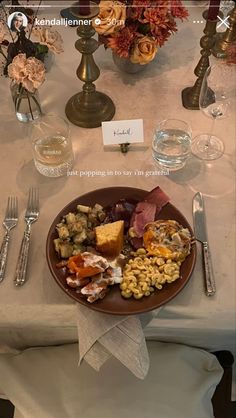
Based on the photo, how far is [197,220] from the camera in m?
0.95

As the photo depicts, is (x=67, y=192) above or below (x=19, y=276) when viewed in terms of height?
above

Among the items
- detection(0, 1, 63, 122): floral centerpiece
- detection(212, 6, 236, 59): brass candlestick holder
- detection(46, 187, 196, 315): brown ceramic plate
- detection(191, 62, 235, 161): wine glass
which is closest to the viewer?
detection(46, 187, 196, 315): brown ceramic plate

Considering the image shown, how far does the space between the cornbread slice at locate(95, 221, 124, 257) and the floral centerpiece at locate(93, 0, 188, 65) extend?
49 cm

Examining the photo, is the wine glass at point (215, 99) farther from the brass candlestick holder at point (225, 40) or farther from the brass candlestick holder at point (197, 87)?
the brass candlestick holder at point (225, 40)

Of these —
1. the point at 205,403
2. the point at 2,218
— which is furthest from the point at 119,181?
the point at 205,403

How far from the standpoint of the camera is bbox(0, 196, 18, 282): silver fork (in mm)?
879

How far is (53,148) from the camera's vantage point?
1.04m

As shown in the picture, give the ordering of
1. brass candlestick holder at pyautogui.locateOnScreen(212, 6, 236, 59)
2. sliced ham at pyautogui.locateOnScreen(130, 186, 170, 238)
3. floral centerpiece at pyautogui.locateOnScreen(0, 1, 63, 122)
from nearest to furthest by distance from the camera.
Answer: sliced ham at pyautogui.locateOnScreen(130, 186, 170, 238), floral centerpiece at pyautogui.locateOnScreen(0, 1, 63, 122), brass candlestick holder at pyautogui.locateOnScreen(212, 6, 236, 59)

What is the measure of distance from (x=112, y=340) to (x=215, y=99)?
65cm

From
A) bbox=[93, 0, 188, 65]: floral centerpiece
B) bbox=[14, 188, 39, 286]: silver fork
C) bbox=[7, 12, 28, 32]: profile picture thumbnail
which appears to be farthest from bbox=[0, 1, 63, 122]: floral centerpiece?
bbox=[14, 188, 39, 286]: silver fork

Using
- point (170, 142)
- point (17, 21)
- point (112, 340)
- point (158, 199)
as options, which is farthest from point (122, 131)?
point (112, 340)

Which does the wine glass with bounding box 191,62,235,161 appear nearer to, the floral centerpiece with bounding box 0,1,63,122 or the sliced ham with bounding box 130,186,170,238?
the sliced ham with bounding box 130,186,170,238

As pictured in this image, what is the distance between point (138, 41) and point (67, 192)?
17.3 inches

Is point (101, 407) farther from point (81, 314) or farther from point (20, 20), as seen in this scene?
point (20, 20)
